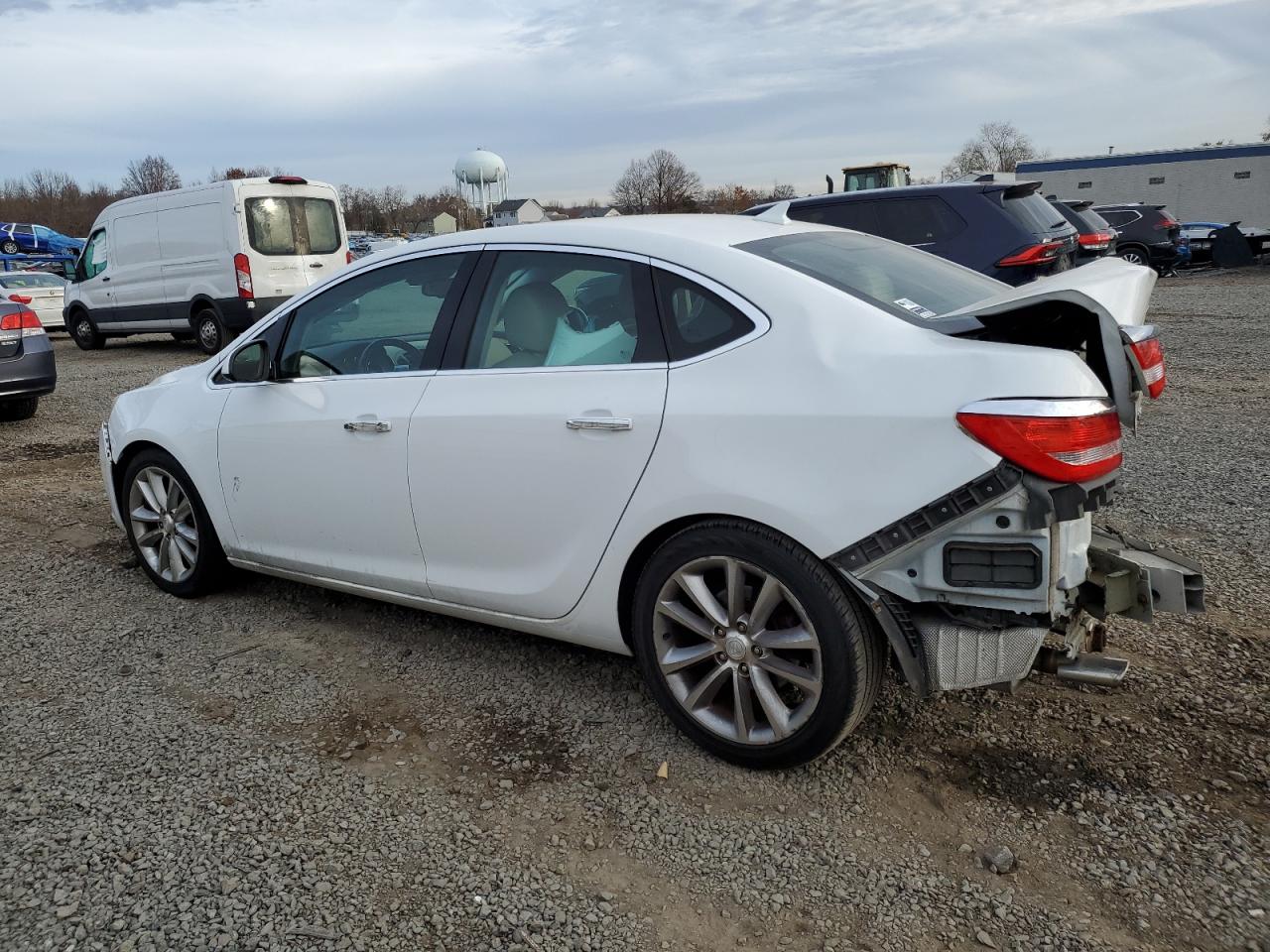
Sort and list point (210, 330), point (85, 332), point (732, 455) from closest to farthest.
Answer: point (732, 455), point (210, 330), point (85, 332)

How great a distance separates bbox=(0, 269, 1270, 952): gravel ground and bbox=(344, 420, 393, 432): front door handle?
93cm

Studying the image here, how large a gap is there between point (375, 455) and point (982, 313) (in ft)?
6.89

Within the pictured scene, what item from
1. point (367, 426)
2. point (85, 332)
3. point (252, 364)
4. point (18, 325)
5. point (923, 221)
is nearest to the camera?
point (367, 426)

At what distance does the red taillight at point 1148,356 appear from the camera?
2502 millimetres

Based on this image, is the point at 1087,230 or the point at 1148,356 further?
the point at 1087,230

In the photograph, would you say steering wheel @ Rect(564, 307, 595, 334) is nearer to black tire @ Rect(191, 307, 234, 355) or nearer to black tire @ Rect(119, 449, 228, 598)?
black tire @ Rect(119, 449, 228, 598)

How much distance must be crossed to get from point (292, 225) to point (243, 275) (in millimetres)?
1110

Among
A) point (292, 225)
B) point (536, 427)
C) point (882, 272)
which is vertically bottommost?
point (536, 427)

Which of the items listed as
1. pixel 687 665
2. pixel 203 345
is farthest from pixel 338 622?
pixel 203 345

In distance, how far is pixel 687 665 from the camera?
9.55 feet

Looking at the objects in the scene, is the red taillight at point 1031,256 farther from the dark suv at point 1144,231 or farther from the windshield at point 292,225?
the dark suv at point 1144,231

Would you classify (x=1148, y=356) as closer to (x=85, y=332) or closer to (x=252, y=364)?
(x=252, y=364)

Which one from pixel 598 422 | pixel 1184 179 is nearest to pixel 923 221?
pixel 598 422

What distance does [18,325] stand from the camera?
9.09 meters
